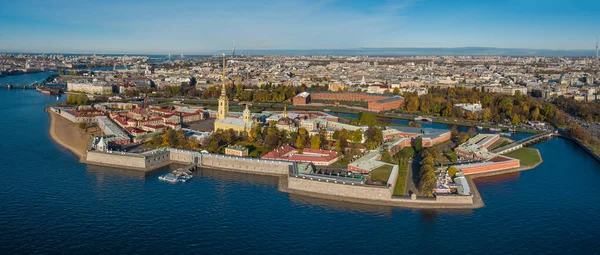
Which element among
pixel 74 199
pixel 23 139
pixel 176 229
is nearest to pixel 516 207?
pixel 176 229

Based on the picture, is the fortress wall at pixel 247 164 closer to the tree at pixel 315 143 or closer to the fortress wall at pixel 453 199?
the tree at pixel 315 143

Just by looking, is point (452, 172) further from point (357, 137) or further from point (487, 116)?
point (487, 116)

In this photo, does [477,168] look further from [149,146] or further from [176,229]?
[149,146]

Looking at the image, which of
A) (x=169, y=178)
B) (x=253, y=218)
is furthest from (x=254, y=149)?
(x=253, y=218)

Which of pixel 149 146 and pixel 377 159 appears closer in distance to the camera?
pixel 377 159

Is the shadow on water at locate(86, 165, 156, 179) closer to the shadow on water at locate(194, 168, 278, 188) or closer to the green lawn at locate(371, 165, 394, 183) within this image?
the shadow on water at locate(194, 168, 278, 188)

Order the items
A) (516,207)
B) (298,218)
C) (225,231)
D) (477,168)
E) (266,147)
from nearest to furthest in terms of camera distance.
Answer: (225,231) < (298,218) < (516,207) < (477,168) < (266,147)

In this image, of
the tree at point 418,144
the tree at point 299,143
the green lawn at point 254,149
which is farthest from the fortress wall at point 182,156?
the tree at point 418,144
